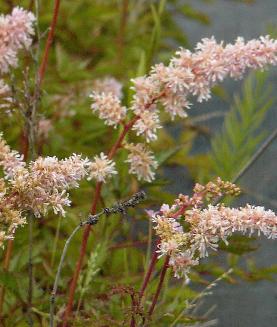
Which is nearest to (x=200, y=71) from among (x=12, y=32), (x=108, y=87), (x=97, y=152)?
(x=12, y=32)

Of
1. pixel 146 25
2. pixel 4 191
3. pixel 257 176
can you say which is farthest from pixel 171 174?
pixel 4 191

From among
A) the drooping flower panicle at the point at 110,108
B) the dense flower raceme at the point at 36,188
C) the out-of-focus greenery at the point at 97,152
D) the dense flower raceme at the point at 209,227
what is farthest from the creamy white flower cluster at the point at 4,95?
the dense flower raceme at the point at 209,227

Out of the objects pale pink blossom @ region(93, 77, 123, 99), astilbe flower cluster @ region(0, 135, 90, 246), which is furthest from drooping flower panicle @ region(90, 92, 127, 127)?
pale pink blossom @ region(93, 77, 123, 99)

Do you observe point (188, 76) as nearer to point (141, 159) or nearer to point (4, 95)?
point (141, 159)

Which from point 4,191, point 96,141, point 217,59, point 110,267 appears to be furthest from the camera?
point 96,141

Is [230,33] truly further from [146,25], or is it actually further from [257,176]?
[257,176]

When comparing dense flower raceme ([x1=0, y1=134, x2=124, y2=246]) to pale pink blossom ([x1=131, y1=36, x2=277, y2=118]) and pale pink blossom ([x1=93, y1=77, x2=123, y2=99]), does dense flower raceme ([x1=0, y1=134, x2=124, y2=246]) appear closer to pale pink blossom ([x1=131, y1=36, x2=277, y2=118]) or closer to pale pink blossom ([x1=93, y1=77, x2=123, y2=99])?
pale pink blossom ([x1=131, y1=36, x2=277, y2=118])
